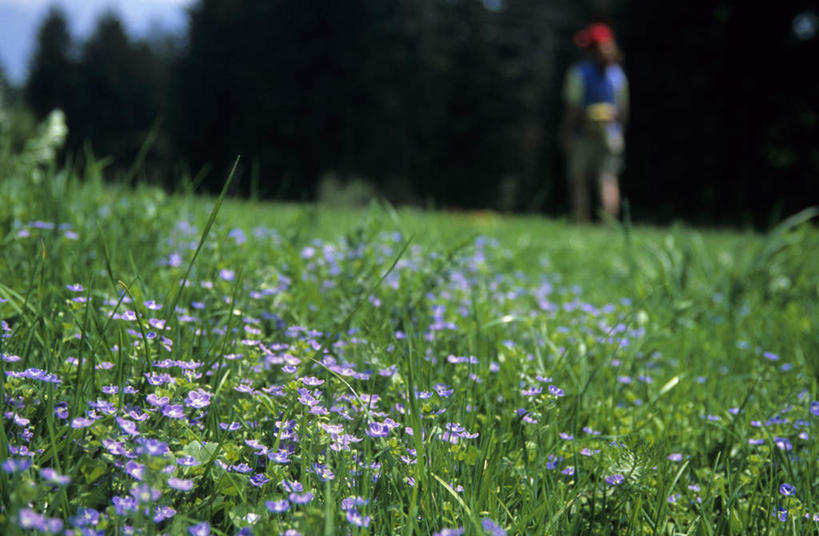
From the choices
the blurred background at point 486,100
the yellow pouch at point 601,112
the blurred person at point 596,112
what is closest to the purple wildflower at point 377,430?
the blurred person at point 596,112

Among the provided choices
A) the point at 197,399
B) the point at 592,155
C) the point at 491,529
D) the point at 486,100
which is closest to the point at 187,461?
the point at 197,399

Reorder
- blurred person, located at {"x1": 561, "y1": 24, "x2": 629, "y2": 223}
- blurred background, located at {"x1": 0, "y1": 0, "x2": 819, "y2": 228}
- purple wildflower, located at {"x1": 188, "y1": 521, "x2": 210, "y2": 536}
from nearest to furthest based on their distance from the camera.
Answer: purple wildflower, located at {"x1": 188, "y1": 521, "x2": 210, "y2": 536}
blurred person, located at {"x1": 561, "y1": 24, "x2": 629, "y2": 223}
blurred background, located at {"x1": 0, "y1": 0, "x2": 819, "y2": 228}

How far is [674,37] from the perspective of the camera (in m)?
17.7

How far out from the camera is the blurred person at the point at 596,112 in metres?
8.49

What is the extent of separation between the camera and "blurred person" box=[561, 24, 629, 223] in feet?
27.9

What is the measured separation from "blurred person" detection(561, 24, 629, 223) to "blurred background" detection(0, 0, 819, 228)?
4535mm

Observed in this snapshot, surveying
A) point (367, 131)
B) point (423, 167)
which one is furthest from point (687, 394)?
point (423, 167)

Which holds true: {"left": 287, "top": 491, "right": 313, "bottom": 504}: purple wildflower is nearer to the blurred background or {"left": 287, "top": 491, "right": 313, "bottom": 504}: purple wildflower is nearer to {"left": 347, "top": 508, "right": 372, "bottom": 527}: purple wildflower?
{"left": 347, "top": 508, "right": 372, "bottom": 527}: purple wildflower

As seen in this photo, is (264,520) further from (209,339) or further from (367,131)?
(367,131)

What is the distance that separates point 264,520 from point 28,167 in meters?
2.60

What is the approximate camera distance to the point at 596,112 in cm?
855

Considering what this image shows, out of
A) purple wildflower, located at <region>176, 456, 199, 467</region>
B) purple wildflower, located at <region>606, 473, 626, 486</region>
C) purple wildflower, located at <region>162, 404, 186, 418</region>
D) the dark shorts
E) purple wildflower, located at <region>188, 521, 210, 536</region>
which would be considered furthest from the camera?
the dark shorts

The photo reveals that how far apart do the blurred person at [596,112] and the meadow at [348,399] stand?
5945 millimetres

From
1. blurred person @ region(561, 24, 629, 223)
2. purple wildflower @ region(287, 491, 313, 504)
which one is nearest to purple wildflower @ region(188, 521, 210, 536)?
purple wildflower @ region(287, 491, 313, 504)
